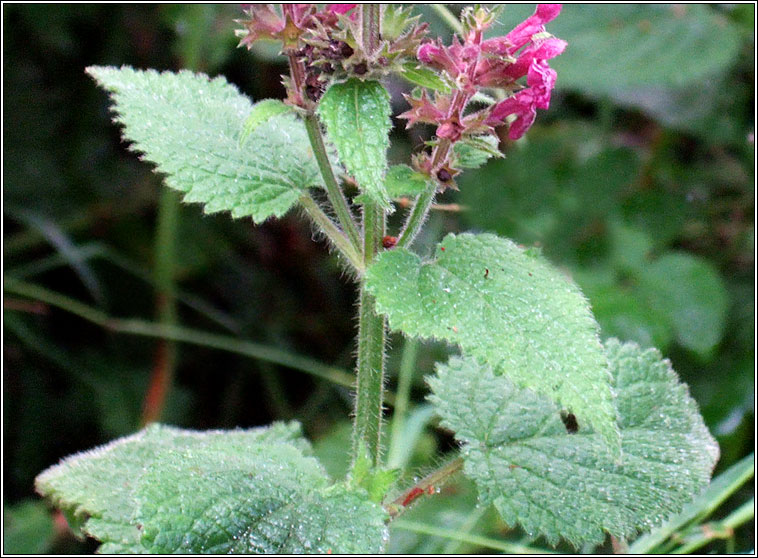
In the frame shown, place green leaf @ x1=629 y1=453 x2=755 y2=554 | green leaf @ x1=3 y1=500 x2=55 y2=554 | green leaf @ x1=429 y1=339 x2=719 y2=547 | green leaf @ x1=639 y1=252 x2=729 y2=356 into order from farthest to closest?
green leaf @ x1=639 y1=252 x2=729 y2=356 → green leaf @ x1=3 y1=500 x2=55 y2=554 → green leaf @ x1=629 y1=453 x2=755 y2=554 → green leaf @ x1=429 y1=339 x2=719 y2=547

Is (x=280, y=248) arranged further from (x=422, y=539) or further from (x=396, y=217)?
(x=422, y=539)

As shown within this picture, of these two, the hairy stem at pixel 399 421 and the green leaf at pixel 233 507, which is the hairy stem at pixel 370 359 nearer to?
the green leaf at pixel 233 507

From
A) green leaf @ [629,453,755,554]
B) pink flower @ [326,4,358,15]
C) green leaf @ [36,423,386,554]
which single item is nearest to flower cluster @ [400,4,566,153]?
pink flower @ [326,4,358,15]

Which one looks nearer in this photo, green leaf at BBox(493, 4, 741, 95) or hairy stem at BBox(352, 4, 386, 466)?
hairy stem at BBox(352, 4, 386, 466)

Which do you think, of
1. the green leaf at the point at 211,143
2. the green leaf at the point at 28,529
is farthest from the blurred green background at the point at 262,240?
the green leaf at the point at 211,143

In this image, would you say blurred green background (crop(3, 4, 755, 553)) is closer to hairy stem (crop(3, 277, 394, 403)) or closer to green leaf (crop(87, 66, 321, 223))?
hairy stem (crop(3, 277, 394, 403))
